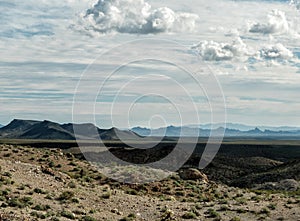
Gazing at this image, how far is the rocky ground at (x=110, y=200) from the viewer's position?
24953 mm

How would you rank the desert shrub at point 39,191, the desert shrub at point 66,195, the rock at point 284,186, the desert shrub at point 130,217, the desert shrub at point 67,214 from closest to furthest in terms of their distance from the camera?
the desert shrub at point 67,214 → the desert shrub at point 130,217 → the desert shrub at point 66,195 → the desert shrub at point 39,191 → the rock at point 284,186

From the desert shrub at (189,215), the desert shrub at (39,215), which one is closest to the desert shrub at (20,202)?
the desert shrub at (39,215)

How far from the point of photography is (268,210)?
29.3m

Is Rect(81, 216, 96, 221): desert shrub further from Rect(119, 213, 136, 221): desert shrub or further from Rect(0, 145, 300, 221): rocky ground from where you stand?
Rect(119, 213, 136, 221): desert shrub

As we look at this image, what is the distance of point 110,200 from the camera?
30.4 meters

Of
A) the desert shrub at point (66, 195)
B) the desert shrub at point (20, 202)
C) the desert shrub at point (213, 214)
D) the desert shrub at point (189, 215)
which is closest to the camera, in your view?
the desert shrub at point (20, 202)

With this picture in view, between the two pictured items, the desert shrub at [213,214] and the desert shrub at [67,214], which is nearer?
the desert shrub at [67,214]

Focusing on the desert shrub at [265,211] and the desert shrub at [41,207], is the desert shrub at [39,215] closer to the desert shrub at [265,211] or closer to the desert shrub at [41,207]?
the desert shrub at [41,207]

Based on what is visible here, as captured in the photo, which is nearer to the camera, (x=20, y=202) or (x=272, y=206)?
(x=20, y=202)

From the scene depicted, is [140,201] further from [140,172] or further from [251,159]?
[251,159]

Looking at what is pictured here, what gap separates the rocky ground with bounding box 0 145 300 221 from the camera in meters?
25.0

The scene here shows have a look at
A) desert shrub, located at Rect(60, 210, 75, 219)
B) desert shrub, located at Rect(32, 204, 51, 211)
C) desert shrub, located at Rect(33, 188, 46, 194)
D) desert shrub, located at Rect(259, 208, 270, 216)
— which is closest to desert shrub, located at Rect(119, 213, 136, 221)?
desert shrub, located at Rect(60, 210, 75, 219)

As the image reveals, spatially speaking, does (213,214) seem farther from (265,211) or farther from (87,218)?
(87,218)

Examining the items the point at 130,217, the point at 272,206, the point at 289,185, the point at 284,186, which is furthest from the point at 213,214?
the point at 284,186
